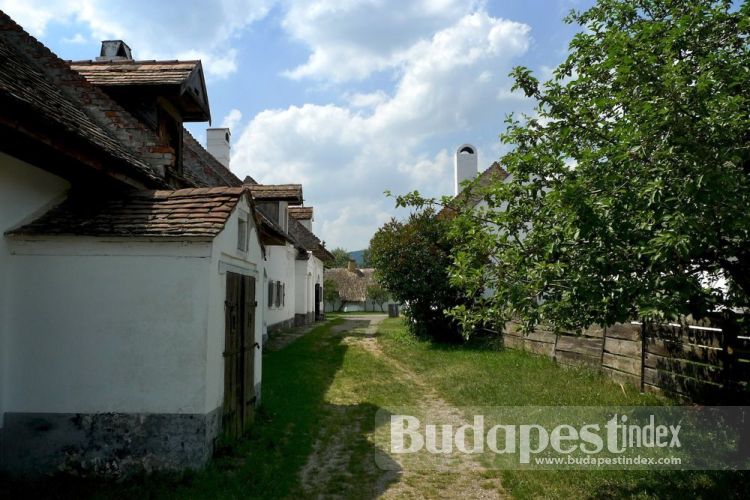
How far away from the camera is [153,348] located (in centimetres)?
575

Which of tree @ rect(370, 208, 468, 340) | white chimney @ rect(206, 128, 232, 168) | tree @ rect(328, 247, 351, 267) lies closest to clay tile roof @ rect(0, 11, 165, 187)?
tree @ rect(370, 208, 468, 340)

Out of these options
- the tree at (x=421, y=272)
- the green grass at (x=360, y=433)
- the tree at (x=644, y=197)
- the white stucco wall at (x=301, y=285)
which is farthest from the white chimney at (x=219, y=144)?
the tree at (x=644, y=197)

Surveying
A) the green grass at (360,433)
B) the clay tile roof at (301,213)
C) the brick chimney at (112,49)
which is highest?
the brick chimney at (112,49)

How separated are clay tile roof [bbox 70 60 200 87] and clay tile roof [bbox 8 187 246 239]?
3007 millimetres

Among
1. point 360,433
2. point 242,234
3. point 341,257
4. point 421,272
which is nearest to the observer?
point 242,234

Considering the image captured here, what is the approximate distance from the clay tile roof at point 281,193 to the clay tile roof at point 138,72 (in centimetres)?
1086

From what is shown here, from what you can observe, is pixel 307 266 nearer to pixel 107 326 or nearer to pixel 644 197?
pixel 107 326

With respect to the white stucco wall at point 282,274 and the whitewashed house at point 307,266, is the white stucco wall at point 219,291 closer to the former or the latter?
the white stucco wall at point 282,274

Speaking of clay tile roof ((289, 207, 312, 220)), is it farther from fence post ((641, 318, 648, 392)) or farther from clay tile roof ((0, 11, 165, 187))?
fence post ((641, 318, 648, 392))

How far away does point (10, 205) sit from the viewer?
5.65 m

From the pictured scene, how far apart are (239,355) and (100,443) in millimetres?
1974

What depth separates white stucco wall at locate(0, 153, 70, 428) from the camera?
5.52 metres

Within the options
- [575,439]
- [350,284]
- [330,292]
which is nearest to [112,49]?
[575,439]

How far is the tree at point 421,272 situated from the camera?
17.5 meters
